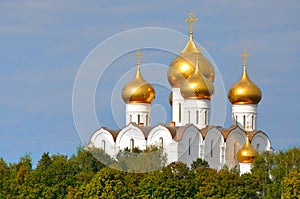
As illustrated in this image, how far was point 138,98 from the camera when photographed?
5800 cm

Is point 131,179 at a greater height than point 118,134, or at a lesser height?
lesser

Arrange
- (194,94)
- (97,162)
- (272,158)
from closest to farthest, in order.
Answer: (272,158) < (97,162) < (194,94)

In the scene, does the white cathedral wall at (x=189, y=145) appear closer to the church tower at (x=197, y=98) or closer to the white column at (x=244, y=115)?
the church tower at (x=197, y=98)

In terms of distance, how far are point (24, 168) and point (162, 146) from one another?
791cm

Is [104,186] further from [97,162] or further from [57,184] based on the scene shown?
[97,162]

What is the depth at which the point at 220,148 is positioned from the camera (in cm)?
5678

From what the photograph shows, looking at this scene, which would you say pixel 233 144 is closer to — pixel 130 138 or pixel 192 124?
pixel 192 124

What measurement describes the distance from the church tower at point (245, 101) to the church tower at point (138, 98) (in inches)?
156

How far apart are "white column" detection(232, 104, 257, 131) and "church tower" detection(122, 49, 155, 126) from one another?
160 inches

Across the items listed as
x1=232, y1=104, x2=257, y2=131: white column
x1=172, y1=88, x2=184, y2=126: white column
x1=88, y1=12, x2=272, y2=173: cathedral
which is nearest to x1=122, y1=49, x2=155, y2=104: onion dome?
x1=88, y1=12, x2=272, y2=173: cathedral

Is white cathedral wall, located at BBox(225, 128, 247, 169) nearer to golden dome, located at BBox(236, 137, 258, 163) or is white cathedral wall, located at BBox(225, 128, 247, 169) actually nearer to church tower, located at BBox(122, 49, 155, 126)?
golden dome, located at BBox(236, 137, 258, 163)

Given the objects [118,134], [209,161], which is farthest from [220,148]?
[118,134]

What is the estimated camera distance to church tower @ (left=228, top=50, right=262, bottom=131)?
5800cm

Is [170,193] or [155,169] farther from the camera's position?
[155,169]
